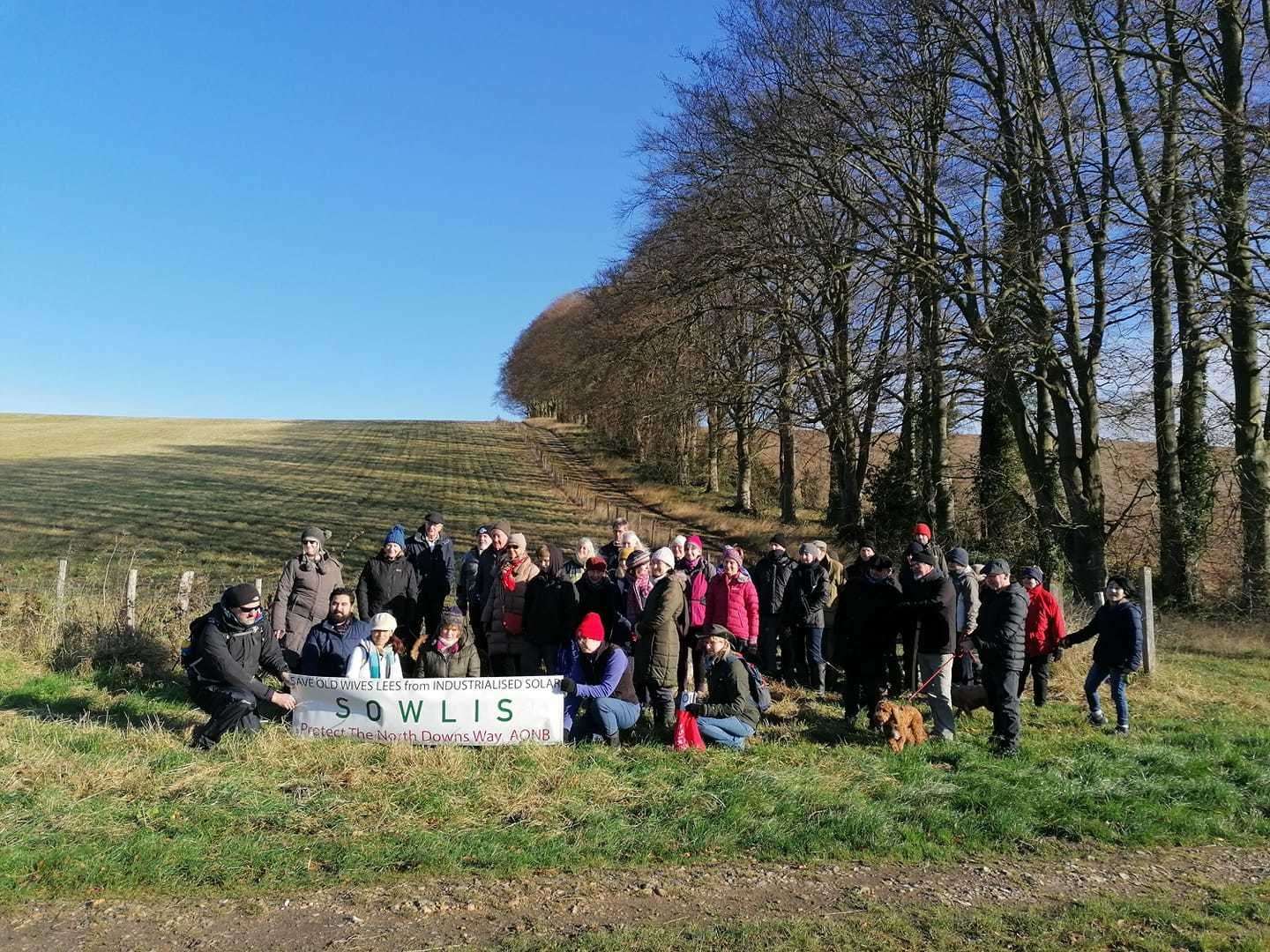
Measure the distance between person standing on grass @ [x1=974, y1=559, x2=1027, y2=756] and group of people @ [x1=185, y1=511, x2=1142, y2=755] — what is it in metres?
0.02

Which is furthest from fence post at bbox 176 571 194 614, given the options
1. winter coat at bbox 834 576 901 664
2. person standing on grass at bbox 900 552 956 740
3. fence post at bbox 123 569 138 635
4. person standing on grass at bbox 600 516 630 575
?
person standing on grass at bbox 900 552 956 740

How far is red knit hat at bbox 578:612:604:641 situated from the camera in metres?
7.87

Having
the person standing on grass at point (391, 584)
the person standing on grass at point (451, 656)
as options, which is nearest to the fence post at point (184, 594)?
the person standing on grass at point (391, 584)

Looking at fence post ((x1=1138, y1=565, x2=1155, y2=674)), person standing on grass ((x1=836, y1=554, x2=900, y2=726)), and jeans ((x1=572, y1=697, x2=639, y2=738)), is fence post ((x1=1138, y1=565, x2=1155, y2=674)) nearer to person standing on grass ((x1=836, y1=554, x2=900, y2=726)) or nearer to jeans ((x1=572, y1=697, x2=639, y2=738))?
person standing on grass ((x1=836, y1=554, x2=900, y2=726))

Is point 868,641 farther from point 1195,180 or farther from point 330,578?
point 1195,180

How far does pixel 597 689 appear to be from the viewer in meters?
7.69

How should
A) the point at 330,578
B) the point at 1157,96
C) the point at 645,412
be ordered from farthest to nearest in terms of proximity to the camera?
1. the point at 645,412
2. the point at 1157,96
3. the point at 330,578

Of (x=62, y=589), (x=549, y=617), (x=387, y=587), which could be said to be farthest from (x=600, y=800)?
(x=62, y=589)

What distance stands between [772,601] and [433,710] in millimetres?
4471

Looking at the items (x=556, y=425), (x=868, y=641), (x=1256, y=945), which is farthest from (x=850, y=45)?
(x=556, y=425)

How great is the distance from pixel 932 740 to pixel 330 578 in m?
6.11

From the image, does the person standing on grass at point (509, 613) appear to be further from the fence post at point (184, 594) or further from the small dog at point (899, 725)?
the fence post at point (184, 594)

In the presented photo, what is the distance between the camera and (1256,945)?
4.39 metres

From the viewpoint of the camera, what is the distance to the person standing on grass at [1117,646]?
27.9 feet
